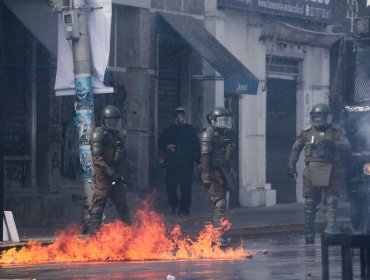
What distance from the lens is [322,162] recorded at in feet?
57.0

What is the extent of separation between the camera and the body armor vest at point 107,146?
53.7 feet

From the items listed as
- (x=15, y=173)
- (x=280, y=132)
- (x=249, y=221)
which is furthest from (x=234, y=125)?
(x=15, y=173)

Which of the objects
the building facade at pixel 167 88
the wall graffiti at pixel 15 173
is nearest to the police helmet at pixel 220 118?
the building facade at pixel 167 88

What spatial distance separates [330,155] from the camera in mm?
17375

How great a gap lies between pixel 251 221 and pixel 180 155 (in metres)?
1.77

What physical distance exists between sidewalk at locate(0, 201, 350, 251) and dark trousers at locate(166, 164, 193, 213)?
27cm

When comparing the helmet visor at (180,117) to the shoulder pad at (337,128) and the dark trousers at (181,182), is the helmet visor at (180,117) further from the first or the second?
the shoulder pad at (337,128)

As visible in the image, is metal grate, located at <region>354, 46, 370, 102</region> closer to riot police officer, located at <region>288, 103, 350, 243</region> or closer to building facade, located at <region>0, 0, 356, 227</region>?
→ riot police officer, located at <region>288, 103, 350, 243</region>

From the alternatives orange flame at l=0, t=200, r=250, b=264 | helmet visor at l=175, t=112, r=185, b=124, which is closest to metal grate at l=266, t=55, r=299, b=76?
helmet visor at l=175, t=112, r=185, b=124

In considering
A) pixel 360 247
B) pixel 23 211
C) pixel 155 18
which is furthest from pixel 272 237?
pixel 360 247

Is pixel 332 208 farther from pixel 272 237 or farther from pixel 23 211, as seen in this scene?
pixel 23 211

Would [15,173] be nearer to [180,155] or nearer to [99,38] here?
[180,155]

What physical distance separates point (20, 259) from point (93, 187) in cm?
232

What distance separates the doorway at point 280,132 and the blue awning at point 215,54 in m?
3.18
